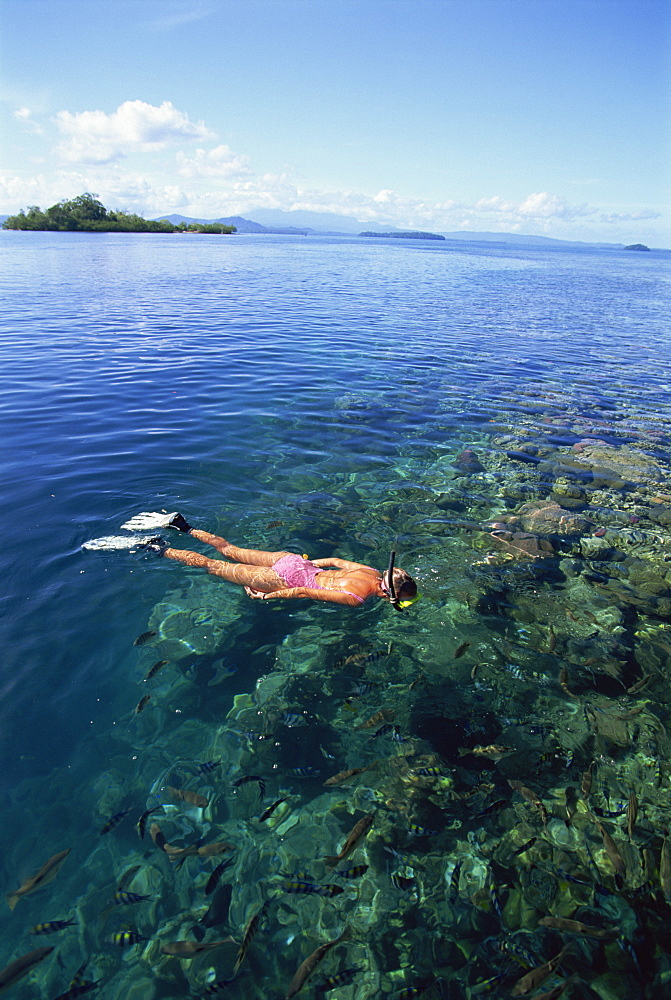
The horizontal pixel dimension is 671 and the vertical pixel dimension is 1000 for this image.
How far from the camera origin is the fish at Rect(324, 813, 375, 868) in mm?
5078

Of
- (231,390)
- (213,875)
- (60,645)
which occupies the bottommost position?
(213,875)

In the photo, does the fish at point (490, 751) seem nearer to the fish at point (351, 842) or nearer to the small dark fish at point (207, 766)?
the fish at point (351, 842)

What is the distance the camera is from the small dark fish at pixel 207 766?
576cm

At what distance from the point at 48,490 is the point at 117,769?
7014 millimetres

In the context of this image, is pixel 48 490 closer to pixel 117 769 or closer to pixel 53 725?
pixel 53 725

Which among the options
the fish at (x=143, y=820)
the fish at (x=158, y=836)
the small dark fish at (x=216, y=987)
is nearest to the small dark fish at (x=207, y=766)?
the fish at (x=143, y=820)

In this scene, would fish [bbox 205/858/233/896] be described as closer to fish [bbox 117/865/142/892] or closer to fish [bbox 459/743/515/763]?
fish [bbox 117/865/142/892]

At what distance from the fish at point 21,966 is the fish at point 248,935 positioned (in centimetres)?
159

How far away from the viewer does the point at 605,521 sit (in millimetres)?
10859

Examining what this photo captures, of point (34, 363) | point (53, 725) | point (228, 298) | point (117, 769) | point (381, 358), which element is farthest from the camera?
point (228, 298)

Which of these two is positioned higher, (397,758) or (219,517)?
(219,517)

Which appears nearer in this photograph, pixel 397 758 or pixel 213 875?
pixel 213 875

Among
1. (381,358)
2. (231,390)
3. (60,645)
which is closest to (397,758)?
(60,645)

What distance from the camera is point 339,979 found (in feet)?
14.0
